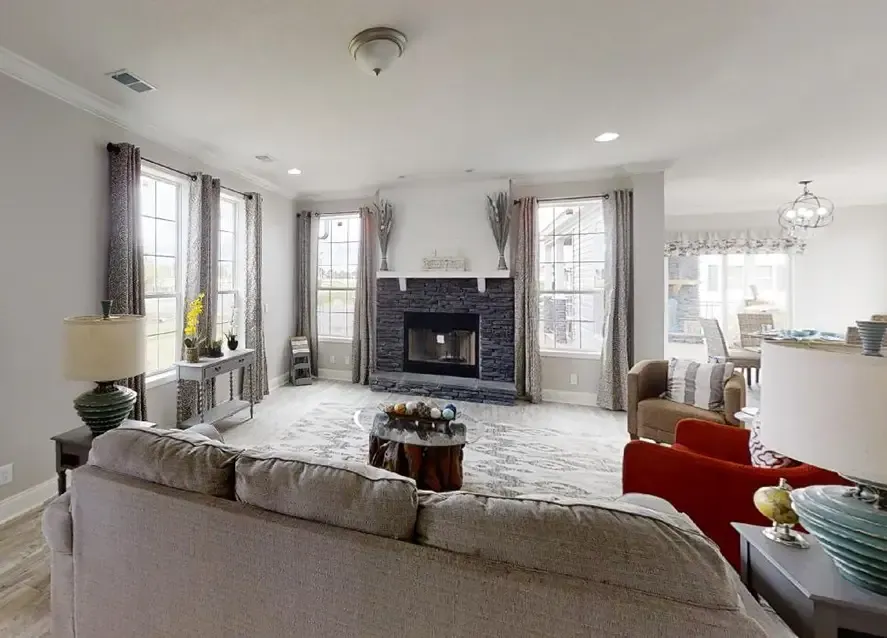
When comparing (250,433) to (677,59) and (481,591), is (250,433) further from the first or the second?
(677,59)

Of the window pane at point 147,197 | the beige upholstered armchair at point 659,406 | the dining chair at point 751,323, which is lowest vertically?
the beige upholstered armchair at point 659,406

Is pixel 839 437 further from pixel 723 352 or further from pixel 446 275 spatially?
pixel 723 352

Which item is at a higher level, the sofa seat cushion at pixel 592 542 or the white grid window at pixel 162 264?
the white grid window at pixel 162 264

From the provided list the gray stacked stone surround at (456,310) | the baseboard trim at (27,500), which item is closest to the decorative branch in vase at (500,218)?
the gray stacked stone surround at (456,310)

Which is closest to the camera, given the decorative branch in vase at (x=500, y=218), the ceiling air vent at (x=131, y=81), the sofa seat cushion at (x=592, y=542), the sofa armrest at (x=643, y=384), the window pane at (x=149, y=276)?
the sofa seat cushion at (x=592, y=542)

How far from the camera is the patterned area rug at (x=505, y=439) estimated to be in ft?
9.86

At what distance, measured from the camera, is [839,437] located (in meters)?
0.87

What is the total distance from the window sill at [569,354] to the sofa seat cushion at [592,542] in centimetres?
416

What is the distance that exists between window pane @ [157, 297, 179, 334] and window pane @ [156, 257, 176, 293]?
11cm

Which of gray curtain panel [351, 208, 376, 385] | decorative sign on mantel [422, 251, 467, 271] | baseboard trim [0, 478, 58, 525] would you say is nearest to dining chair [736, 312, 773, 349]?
decorative sign on mantel [422, 251, 467, 271]

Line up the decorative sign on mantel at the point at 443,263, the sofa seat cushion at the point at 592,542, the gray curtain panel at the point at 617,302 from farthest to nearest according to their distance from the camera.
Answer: the decorative sign on mantel at the point at 443,263 < the gray curtain panel at the point at 617,302 < the sofa seat cushion at the point at 592,542

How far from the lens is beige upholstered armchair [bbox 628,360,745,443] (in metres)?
3.00

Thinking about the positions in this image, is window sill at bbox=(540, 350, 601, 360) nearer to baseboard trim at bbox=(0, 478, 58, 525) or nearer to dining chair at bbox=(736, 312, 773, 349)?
dining chair at bbox=(736, 312, 773, 349)

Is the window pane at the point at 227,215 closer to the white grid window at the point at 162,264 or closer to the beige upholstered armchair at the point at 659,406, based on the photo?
the white grid window at the point at 162,264
